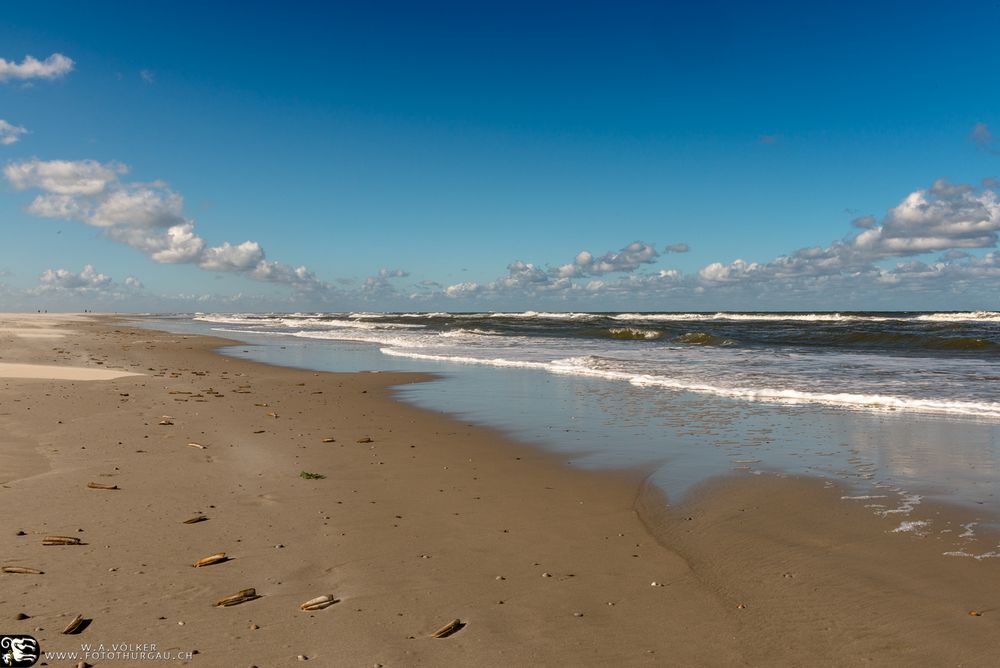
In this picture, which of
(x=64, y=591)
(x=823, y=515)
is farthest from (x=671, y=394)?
(x=64, y=591)

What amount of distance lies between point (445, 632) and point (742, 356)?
76.7 feet

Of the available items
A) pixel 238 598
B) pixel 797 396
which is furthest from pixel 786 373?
pixel 238 598

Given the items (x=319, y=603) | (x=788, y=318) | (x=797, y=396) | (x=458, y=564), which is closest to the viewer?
(x=319, y=603)

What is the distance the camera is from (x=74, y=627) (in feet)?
11.2

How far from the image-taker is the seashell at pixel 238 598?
12.4 feet

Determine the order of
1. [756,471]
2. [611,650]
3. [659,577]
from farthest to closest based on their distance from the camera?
[756,471] → [659,577] → [611,650]

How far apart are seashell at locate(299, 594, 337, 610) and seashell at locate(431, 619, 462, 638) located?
748 mm

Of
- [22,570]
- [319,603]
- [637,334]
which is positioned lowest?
[319,603]

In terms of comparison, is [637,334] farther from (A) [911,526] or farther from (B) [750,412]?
(A) [911,526]

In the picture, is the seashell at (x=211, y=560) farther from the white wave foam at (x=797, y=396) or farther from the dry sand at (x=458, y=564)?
the white wave foam at (x=797, y=396)

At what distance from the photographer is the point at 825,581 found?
4.36m

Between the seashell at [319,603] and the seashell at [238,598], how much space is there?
14.0 inches

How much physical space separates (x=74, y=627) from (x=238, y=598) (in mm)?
847

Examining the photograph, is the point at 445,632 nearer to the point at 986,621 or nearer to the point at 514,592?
the point at 514,592
